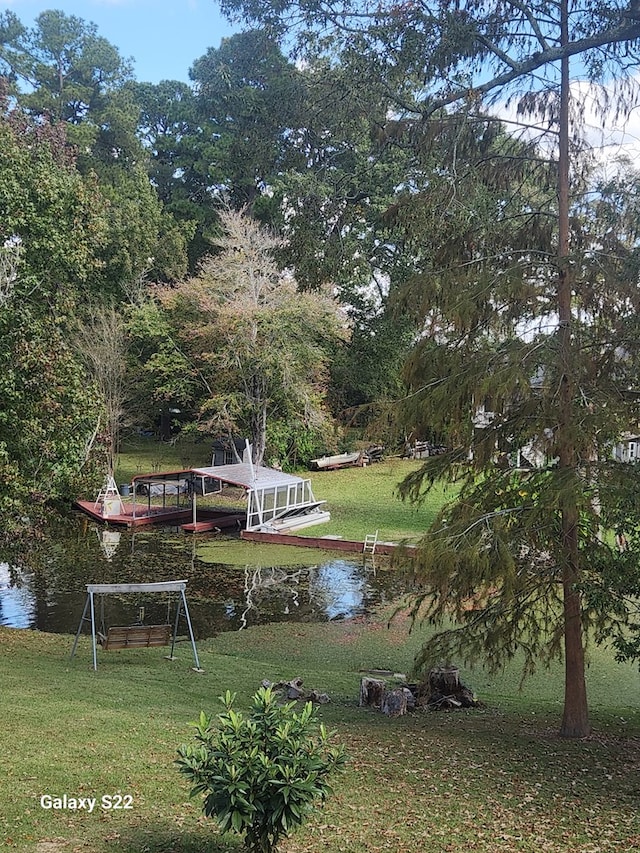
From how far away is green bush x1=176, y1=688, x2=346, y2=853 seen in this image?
4.23 m

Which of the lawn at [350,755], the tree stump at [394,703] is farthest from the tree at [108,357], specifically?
the tree stump at [394,703]

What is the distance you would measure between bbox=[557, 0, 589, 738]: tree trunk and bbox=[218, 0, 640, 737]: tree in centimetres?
2

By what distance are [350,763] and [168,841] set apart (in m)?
2.72

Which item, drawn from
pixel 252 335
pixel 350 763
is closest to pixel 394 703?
pixel 350 763

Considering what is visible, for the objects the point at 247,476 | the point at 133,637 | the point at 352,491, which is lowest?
the point at 133,637

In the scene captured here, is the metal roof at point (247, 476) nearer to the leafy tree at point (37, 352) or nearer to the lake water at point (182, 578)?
the lake water at point (182, 578)

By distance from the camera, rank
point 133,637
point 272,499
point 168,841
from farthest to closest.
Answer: point 272,499 → point 133,637 → point 168,841

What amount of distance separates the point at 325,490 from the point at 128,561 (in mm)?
12995

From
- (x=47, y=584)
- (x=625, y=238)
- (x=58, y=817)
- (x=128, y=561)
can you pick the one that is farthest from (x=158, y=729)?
(x=128, y=561)

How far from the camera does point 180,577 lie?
20.2 m

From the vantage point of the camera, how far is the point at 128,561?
21.8 m

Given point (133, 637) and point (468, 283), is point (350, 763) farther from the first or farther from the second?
point (133, 637)

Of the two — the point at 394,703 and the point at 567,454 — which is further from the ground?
the point at 567,454

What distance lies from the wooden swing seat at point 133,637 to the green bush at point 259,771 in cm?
807
